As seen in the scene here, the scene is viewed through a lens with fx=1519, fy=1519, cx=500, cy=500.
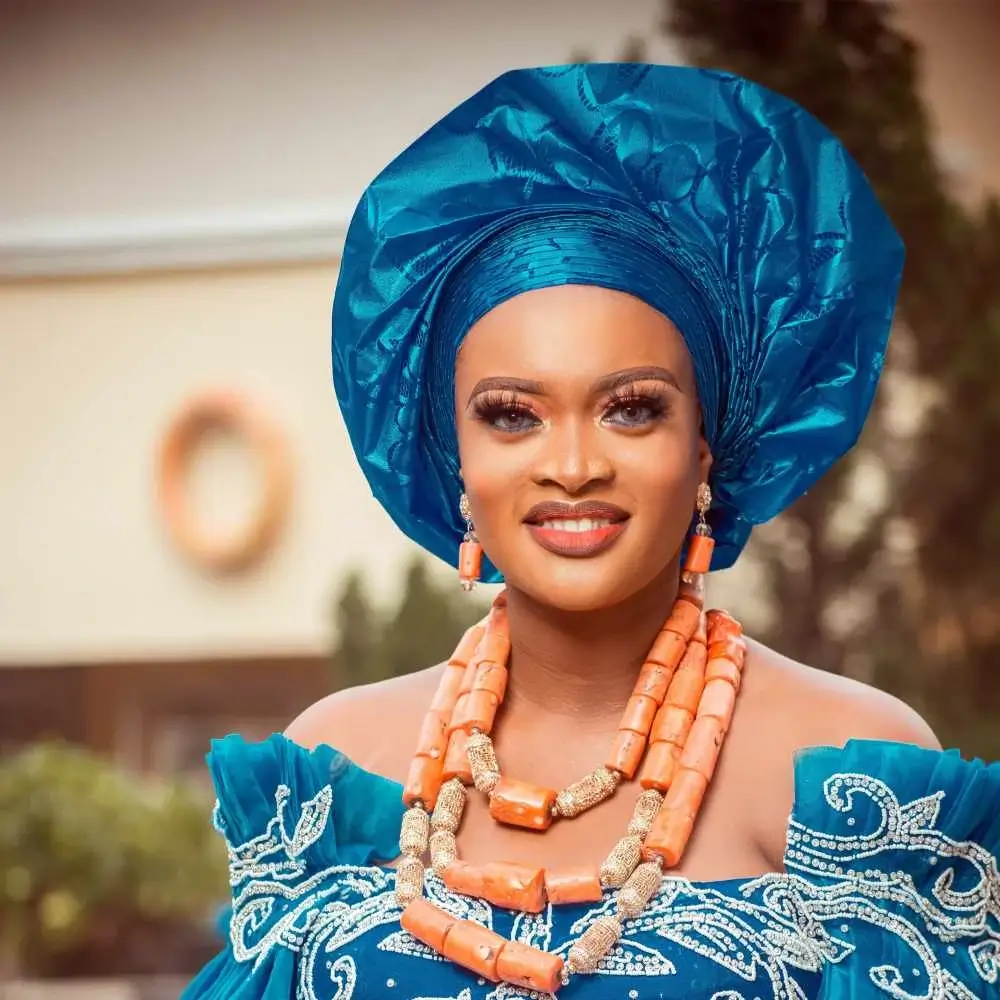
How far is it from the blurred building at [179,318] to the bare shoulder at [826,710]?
4157 mm

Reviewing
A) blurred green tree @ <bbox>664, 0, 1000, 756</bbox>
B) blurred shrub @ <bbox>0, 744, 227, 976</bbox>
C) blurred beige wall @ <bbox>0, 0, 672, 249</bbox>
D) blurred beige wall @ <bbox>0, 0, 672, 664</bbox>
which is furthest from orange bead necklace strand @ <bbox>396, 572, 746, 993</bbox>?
blurred shrub @ <bbox>0, 744, 227, 976</bbox>

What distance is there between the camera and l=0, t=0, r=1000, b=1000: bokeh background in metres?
5.63

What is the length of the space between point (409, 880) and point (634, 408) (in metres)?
0.59

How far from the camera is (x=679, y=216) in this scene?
67.7 inches

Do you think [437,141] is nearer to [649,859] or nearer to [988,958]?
[649,859]

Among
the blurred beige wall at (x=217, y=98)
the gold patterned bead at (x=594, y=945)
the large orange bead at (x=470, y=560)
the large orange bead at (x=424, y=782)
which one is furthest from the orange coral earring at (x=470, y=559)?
the blurred beige wall at (x=217, y=98)

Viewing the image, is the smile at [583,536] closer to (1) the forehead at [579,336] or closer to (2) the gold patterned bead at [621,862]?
(1) the forehead at [579,336]

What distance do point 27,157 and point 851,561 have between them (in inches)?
146

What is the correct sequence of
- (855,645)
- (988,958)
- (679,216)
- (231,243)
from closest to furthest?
(988,958)
(679,216)
(855,645)
(231,243)

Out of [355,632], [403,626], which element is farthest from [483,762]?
[355,632]

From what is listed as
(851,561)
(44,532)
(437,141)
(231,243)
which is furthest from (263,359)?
(437,141)

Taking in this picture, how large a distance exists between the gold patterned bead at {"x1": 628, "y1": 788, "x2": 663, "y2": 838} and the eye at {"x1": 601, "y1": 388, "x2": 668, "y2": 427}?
416 millimetres

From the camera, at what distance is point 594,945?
1.60m

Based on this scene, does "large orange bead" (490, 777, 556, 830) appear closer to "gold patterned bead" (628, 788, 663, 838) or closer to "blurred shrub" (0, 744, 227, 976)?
"gold patterned bead" (628, 788, 663, 838)
